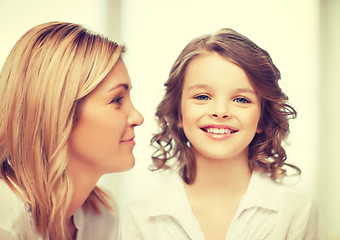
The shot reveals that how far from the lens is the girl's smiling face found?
3.32ft

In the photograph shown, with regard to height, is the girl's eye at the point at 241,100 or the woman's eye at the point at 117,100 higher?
the girl's eye at the point at 241,100

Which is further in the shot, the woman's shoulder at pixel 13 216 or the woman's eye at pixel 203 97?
the woman's eye at pixel 203 97

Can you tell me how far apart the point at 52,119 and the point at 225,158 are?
478 mm

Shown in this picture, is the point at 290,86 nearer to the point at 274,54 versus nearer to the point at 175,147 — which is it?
the point at 274,54

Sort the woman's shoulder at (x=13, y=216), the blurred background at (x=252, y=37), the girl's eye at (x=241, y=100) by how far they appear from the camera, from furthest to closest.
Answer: the blurred background at (x=252, y=37) → the girl's eye at (x=241, y=100) → the woman's shoulder at (x=13, y=216)

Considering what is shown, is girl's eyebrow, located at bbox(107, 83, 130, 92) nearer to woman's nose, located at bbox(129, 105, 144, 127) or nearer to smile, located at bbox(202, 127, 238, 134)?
woman's nose, located at bbox(129, 105, 144, 127)

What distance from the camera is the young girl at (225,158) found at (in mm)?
1022

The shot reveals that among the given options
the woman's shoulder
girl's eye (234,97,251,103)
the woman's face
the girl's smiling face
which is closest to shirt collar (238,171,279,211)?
the girl's smiling face

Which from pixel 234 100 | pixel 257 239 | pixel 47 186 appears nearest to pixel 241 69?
pixel 234 100

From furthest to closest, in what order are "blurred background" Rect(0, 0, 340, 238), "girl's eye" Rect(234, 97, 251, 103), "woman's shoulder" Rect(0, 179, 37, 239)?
"blurred background" Rect(0, 0, 340, 238), "girl's eye" Rect(234, 97, 251, 103), "woman's shoulder" Rect(0, 179, 37, 239)

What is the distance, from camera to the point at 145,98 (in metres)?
1.40

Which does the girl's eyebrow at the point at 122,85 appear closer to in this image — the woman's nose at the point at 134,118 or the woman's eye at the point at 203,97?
the woman's nose at the point at 134,118

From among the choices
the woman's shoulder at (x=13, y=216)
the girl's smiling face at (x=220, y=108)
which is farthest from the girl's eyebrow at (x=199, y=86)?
the woman's shoulder at (x=13, y=216)

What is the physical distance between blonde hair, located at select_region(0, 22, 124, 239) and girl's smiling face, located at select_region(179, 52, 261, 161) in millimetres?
257
